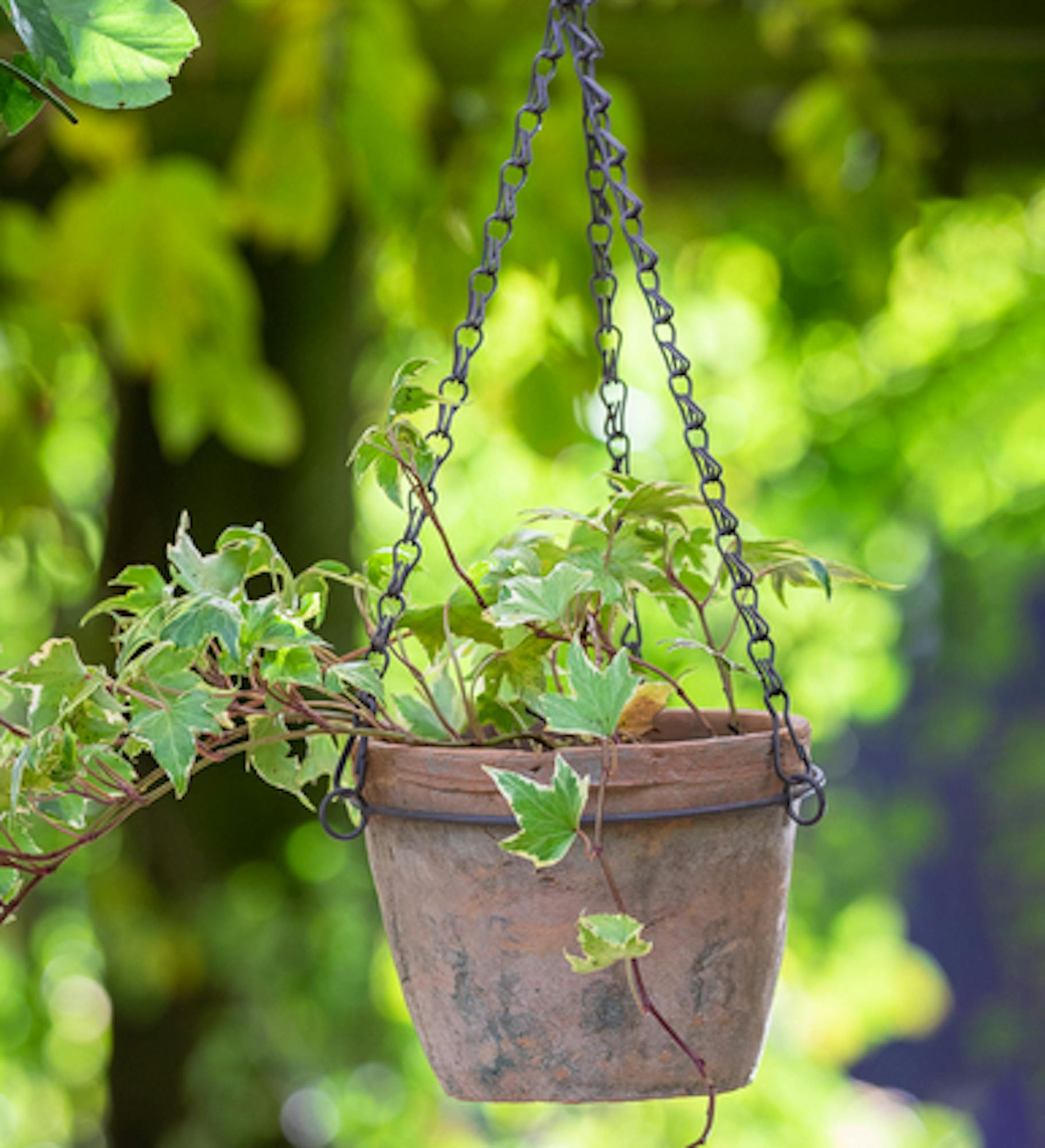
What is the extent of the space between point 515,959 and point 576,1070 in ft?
0.20

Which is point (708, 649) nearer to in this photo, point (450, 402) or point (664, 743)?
point (664, 743)

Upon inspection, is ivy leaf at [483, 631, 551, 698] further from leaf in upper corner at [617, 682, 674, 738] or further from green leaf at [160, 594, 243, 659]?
green leaf at [160, 594, 243, 659]

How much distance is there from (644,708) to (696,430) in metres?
0.15

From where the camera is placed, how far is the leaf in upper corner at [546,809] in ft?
1.85

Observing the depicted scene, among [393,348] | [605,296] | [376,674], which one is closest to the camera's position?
[376,674]

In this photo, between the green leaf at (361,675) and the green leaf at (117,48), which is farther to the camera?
the green leaf at (361,675)

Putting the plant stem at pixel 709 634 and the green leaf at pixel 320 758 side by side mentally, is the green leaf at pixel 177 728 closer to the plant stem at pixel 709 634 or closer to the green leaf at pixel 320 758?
the green leaf at pixel 320 758

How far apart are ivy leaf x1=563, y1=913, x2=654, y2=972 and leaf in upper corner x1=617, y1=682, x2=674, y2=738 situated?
0.16m

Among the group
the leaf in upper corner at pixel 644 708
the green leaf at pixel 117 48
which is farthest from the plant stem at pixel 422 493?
A: the green leaf at pixel 117 48

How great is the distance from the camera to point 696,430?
0.73 meters

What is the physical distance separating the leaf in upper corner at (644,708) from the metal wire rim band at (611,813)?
3.6 inches

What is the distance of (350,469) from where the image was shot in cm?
201

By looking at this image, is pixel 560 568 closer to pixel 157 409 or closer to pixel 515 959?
pixel 515 959

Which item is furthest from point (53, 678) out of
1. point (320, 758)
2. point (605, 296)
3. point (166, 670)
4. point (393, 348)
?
point (393, 348)
